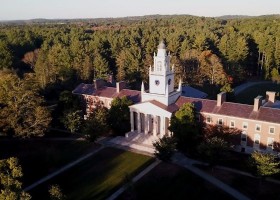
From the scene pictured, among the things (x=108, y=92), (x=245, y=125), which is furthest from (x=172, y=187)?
(x=108, y=92)

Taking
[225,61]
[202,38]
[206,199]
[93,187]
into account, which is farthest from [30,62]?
[206,199]

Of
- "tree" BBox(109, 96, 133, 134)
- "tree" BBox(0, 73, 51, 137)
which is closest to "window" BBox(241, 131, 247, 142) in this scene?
"tree" BBox(109, 96, 133, 134)

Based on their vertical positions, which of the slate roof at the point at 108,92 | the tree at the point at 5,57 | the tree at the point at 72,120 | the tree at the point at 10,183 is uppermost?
the tree at the point at 5,57

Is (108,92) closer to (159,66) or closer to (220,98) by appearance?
(159,66)

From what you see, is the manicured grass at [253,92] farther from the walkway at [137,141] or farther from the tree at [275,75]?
the walkway at [137,141]

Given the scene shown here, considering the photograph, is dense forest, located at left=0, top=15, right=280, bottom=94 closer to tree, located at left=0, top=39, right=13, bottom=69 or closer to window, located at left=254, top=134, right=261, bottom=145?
tree, located at left=0, top=39, right=13, bottom=69

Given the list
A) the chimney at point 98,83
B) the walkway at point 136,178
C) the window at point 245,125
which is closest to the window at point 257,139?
the window at point 245,125
